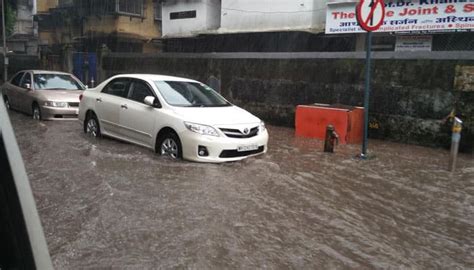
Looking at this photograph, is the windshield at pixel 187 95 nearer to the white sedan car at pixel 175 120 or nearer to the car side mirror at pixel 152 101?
the white sedan car at pixel 175 120

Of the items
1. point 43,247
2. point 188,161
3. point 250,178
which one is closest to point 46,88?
point 188,161

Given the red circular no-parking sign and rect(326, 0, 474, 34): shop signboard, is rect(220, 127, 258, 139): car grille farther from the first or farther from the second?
rect(326, 0, 474, 34): shop signboard

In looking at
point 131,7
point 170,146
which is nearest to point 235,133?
point 170,146

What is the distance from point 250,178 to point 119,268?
3088mm

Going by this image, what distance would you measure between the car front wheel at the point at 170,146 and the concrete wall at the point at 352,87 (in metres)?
5.10

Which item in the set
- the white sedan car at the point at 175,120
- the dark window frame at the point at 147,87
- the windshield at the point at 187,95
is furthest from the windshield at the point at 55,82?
the windshield at the point at 187,95

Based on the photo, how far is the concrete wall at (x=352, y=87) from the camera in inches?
365

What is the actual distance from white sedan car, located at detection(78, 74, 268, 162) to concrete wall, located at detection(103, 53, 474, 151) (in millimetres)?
3702

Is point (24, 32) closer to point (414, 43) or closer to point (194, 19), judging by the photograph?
point (194, 19)

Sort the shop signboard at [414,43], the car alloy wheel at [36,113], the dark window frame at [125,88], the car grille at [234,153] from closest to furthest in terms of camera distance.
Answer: the car grille at [234,153] → the dark window frame at [125,88] → the car alloy wheel at [36,113] → the shop signboard at [414,43]

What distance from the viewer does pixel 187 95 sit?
26.4ft

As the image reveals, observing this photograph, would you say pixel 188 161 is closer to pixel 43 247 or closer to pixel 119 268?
pixel 119 268

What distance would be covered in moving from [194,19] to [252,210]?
17053mm

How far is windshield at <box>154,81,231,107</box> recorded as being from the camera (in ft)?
25.5
